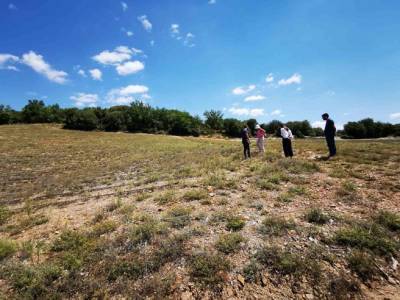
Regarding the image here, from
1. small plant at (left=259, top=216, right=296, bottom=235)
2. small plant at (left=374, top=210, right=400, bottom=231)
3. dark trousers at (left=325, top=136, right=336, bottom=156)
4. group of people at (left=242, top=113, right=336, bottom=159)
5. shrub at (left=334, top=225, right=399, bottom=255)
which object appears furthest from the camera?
dark trousers at (left=325, top=136, right=336, bottom=156)

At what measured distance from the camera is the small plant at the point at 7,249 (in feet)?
17.2

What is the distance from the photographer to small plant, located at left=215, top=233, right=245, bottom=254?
4.74 meters

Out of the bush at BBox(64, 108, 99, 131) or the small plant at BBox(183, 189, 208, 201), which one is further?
the bush at BBox(64, 108, 99, 131)

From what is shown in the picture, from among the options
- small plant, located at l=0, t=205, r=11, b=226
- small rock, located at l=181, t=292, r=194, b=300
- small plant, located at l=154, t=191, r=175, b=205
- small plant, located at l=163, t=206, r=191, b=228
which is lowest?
small rock, located at l=181, t=292, r=194, b=300

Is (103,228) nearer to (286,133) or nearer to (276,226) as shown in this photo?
(276,226)

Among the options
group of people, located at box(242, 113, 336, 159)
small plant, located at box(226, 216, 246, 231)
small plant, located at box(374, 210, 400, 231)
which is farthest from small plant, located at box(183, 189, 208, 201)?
group of people, located at box(242, 113, 336, 159)

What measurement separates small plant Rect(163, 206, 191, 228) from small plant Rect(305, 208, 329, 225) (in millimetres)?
2896

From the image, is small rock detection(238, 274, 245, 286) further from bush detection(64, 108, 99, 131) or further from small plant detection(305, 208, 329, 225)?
bush detection(64, 108, 99, 131)

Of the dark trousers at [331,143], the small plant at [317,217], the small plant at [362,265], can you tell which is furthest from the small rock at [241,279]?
the dark trousers at [331,143]

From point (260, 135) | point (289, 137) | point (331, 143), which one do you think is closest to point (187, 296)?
point (289, 137)

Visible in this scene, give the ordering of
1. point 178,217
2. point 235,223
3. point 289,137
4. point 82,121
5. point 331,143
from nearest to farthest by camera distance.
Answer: point 235,223 < point 178,217 < point 331,143 < point 289,137 < point 82,121

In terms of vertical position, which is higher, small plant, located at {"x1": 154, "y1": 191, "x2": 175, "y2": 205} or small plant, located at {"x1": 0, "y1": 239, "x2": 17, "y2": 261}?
small plant, located at {"x1": 154, "y1": 191, "x2": 175, "y2": 205}

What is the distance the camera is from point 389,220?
5.25 metres

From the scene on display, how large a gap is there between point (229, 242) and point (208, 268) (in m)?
0.81
